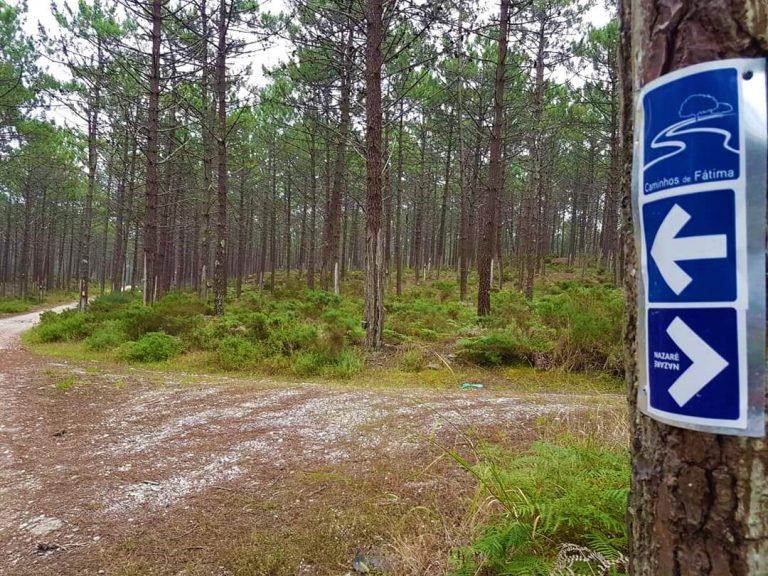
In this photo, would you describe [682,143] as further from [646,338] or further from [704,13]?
[646,338]

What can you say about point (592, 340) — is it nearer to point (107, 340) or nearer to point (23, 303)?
point (107, 340)

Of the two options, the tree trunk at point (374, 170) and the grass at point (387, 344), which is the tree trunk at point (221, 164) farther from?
the tree trunk at point (374, 170)

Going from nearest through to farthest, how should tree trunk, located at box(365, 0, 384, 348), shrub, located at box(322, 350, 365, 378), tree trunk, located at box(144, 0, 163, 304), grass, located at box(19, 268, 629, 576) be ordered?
1. grass, located at box(19, 268, 629, 576)
2. shrub, located at box(322, 350, 365, 378)
3. tree trunk, located at box(365, 0, 384, 348)
4. tree trunk, located at box(144, 0, 163, 304)

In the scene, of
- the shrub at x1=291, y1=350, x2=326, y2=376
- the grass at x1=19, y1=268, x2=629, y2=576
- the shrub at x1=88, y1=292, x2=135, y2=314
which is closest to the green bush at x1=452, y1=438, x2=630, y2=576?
the grass at x1=19, y1=268, x2=629, y2=576

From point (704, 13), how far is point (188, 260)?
38.3 metres

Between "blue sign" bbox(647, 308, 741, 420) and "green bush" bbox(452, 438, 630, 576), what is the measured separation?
1.04 meters

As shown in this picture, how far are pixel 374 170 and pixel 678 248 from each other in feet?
24.6

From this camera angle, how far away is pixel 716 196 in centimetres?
A: 78

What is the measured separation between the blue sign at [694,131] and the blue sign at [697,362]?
26 centimetres

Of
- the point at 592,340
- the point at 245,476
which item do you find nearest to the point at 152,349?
the point at 245,476

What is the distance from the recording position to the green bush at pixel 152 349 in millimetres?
8148

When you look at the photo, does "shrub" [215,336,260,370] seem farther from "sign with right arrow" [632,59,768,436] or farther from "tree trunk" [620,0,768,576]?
"sign with right arrow" [632,59,768,436]

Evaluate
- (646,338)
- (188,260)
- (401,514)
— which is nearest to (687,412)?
(646,338)

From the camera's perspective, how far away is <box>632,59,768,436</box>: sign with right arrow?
759 millimetres
